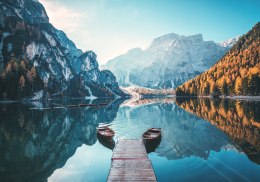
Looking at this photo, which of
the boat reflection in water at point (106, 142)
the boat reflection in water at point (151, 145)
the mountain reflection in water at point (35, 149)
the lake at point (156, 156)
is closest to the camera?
the lake at point (156, 156)

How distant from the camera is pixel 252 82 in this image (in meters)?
149

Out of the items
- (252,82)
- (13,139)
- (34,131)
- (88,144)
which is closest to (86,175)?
(88,144)

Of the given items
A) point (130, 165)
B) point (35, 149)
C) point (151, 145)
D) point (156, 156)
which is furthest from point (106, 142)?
point (130, 165)

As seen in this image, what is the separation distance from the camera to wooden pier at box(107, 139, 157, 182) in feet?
73.3

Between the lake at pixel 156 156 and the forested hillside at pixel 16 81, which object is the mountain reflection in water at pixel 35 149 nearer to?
the lake at pixel 156 156

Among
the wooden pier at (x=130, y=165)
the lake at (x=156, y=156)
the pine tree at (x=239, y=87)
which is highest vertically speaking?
the pine tree at (x=239, y=87)

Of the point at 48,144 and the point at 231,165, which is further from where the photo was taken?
the point at 48,144

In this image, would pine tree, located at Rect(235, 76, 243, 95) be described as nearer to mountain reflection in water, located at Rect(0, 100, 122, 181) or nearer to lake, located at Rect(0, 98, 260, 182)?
lake, located at Rect(0, 98, 260, 182)

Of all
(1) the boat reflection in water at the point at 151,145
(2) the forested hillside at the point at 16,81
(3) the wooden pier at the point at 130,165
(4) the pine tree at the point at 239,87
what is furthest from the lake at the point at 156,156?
(4) the pine tree at the point at 239,87

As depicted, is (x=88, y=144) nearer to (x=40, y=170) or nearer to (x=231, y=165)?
(x=40, y=170)

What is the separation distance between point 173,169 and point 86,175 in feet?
36.2

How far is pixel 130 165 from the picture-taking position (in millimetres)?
26094

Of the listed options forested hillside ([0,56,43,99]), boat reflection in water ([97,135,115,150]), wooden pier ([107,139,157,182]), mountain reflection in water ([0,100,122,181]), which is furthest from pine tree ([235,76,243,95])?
forested hillside ([0,56,43,99])

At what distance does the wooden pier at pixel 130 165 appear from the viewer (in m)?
22.3
